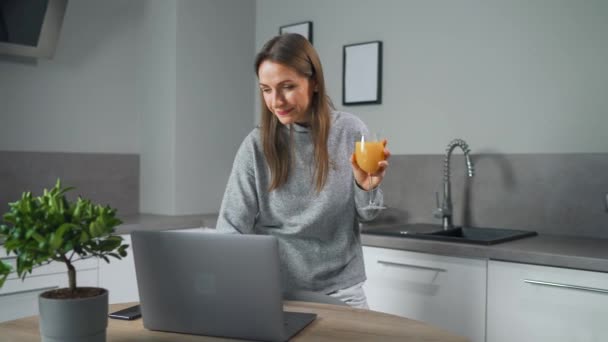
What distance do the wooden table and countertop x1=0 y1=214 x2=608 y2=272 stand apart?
0.86m

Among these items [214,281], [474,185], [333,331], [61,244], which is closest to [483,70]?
[474,185]

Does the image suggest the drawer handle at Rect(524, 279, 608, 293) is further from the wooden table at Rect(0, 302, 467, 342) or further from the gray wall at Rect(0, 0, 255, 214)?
the gray wall at Rect(0, 0, 255, 214)

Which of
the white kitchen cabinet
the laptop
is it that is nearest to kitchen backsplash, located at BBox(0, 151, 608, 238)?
the white kitchen cabinet

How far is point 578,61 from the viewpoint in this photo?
2480mm

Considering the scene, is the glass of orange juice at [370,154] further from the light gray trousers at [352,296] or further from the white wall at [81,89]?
the white wall at [81,89]

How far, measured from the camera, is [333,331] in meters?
1.23

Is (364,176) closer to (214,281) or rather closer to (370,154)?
(370,154)

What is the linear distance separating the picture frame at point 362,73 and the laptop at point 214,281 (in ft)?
6.92

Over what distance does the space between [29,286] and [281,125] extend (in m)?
1.30

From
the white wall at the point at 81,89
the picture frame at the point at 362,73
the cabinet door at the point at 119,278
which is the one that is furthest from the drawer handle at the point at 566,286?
the white wall at the point at 81,89

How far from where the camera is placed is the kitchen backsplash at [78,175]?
285 cm

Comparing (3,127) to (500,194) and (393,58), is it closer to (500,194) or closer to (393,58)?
(393,58)

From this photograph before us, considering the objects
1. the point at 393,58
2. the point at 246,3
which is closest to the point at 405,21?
the point at 393,58

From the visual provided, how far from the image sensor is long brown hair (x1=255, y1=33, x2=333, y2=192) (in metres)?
1.71
